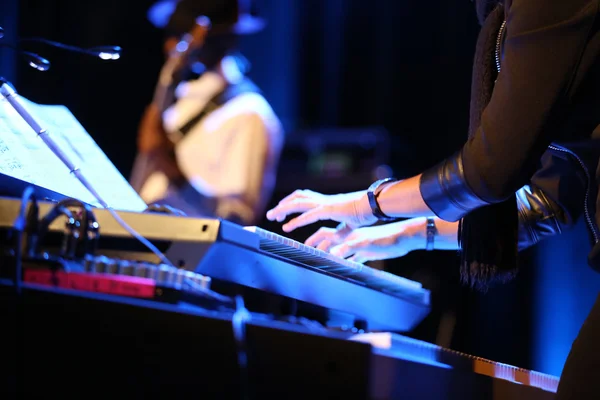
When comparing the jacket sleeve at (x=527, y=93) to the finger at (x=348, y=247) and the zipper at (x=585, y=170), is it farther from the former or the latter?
the finger at (x=348, y=247)

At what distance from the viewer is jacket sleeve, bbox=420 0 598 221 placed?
1.15 meters

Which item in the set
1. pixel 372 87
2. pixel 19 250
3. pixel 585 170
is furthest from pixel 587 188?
pixel 372 87

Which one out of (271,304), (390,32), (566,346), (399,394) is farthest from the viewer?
(390,32)

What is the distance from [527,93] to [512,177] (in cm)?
14

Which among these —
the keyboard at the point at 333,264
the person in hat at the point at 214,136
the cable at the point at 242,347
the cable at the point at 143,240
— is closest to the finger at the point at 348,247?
the keyboard at the point at 333,264

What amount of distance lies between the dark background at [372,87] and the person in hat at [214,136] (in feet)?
2.52

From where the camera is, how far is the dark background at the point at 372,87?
3.39 metres

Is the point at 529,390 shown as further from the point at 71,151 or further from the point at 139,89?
the point at 139,89

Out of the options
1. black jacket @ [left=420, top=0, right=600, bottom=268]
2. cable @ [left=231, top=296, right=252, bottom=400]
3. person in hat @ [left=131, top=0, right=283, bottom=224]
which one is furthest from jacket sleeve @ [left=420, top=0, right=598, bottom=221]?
person in hat @ [left=131, top=0, right=283, bottom=224]

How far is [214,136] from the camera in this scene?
3451mm

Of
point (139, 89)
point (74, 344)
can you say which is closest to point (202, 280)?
point (74, 344)

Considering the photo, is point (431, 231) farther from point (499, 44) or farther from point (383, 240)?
point (499, 44)

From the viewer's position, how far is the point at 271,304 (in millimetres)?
1572

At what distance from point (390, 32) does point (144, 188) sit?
2923 millimetres
